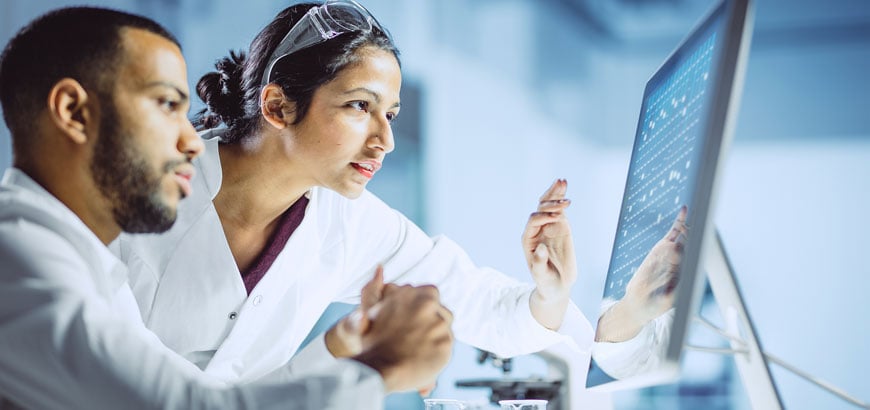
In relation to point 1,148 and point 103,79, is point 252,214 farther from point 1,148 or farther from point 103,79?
point 1,148

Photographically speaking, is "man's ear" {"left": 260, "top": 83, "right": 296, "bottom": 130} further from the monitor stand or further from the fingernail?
the monitor stand

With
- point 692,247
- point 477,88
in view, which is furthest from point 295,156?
point 477,88

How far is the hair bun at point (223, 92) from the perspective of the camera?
1774 millimetres

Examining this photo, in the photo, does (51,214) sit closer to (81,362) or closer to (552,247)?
(81,362)

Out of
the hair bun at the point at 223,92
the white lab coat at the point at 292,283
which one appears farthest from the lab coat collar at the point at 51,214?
the hair bun at the point at 223,92

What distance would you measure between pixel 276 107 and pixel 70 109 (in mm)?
794

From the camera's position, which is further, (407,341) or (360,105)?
(360,105)

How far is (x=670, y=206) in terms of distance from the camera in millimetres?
959

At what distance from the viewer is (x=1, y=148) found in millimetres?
2898

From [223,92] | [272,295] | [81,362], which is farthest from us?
[223,92]

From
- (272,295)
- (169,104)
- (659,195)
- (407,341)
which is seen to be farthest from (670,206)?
(272,295)

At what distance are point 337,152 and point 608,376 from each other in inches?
28.5

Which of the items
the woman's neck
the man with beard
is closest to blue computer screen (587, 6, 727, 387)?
the man with beard

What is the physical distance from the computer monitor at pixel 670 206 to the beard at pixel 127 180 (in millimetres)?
578
